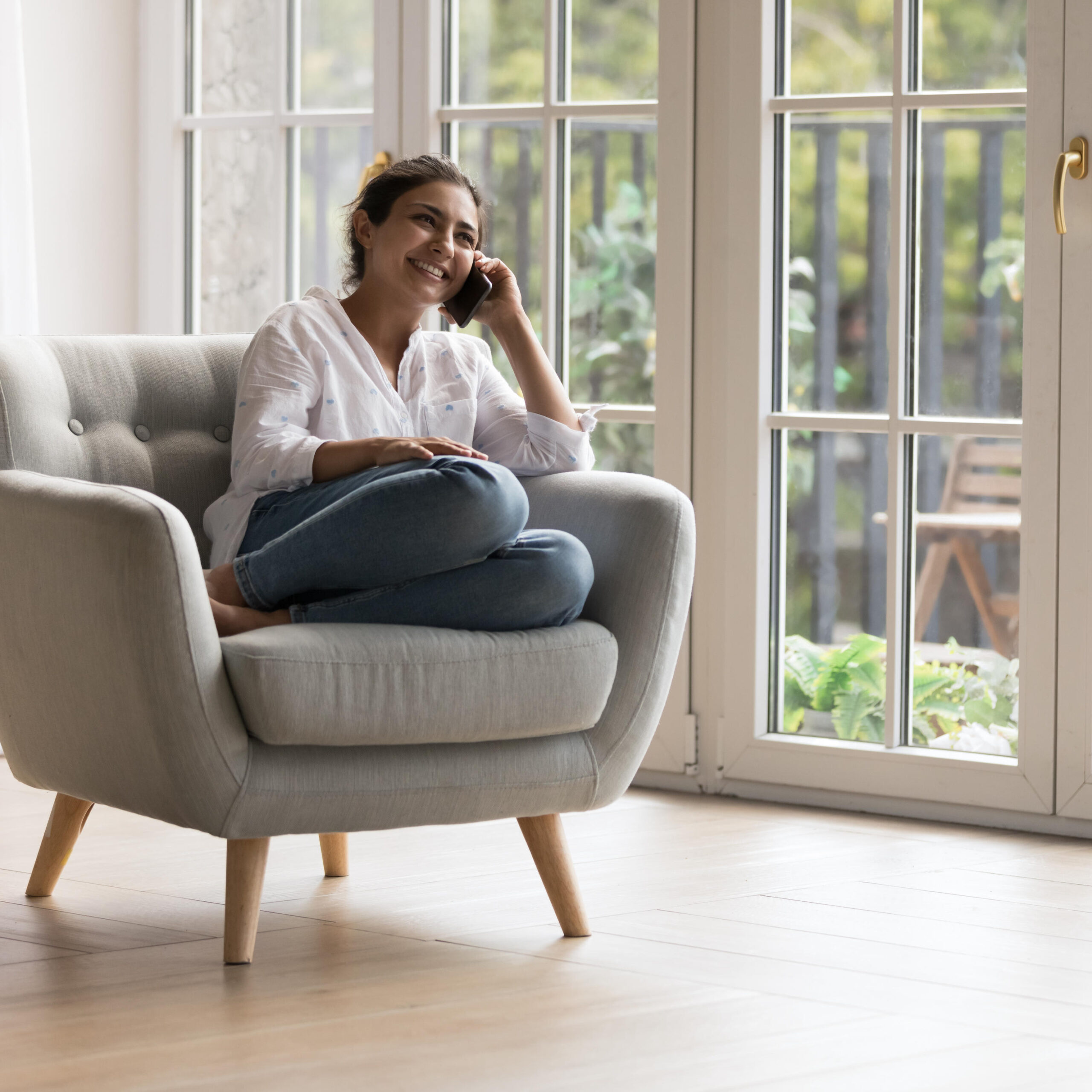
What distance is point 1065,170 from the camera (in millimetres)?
2914

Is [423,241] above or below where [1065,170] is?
below

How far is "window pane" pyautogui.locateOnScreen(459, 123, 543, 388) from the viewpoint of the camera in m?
3.47

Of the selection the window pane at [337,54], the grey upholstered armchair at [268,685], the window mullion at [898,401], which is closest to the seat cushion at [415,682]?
the grey upholstered armchair at [268,685]

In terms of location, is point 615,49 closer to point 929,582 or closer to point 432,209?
point 432,209

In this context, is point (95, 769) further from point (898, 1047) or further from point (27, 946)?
point (898, 1047)

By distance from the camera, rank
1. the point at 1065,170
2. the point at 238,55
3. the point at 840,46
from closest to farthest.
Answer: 1. the point at 1065,170
2. the point at 840,46
3. the point at 238,55

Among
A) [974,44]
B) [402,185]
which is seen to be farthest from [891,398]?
[402,185]

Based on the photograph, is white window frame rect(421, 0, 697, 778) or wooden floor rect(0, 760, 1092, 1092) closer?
wooden floor rect(0, 760, 1092, 1092)

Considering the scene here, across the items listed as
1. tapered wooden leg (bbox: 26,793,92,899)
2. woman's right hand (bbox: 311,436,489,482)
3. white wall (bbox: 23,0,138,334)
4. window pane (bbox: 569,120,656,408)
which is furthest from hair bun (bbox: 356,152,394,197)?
tapered wooden leg (bbox: 26,793,92,899)

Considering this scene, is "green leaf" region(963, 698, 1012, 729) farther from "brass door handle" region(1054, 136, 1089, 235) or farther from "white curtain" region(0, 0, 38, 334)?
"white curtain" region(0, 0, 38, 334)

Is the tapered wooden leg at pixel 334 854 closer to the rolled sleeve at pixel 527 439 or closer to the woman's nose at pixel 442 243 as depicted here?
the rolled sleeve at pixel 527 439

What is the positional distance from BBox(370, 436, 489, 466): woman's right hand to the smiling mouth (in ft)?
1.20

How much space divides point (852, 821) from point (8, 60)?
217 cm

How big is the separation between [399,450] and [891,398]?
1.17 metres
